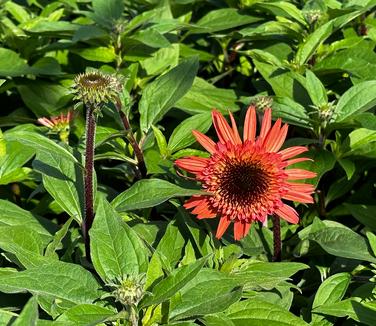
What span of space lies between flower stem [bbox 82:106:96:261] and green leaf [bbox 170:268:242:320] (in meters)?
0.27

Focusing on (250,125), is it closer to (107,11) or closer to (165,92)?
(165,92)

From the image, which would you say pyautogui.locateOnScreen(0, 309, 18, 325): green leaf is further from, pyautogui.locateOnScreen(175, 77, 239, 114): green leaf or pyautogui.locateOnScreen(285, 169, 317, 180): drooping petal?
pyautogui.locateOnScreen(175, 77, 239, 114): green leaf

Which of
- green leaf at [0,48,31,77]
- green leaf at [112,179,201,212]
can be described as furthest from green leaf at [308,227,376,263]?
green leaf at [0,48,31,77]

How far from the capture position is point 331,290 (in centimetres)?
142

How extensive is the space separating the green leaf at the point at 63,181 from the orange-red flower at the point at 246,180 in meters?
0.22

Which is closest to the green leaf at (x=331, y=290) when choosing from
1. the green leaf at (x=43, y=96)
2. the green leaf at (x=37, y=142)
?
the green leaf at (x=37, y=142)

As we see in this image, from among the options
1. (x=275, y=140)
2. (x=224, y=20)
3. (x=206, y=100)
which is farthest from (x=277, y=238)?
(x=224, y=20)

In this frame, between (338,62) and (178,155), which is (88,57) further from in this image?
(338,62)

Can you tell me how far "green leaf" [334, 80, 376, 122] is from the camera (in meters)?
1.69

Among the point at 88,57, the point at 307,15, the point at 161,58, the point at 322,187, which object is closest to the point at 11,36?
the point at 88,57

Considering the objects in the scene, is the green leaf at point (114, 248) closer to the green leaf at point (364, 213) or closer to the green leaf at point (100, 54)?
the green leaf at point (364, 213)

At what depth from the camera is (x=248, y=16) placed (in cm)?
224

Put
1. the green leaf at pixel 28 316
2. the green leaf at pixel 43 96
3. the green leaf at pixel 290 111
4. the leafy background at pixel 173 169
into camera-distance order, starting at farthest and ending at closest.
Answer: the green leaf at pixel 43 96 → the green leaf at pixel 290 111 → the leafy background at pixel 173 169 → the green leaf at pixel 28 316

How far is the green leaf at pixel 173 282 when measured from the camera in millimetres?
1137
